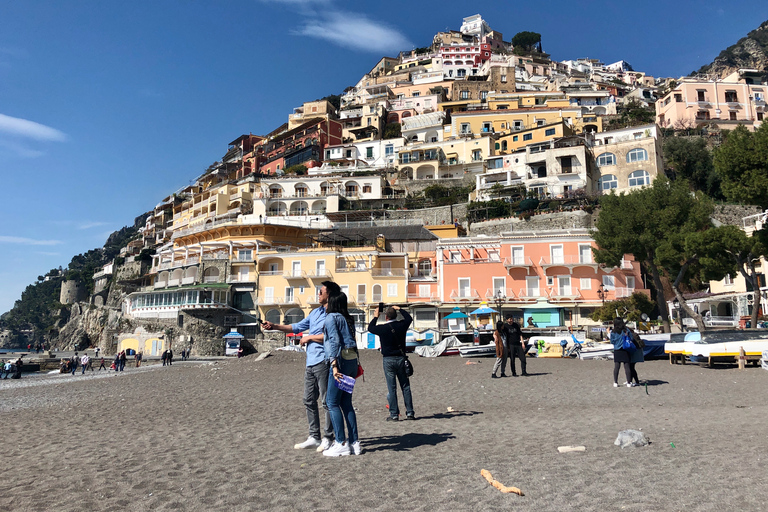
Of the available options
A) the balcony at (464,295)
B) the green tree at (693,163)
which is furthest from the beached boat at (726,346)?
the green tree at (693,163)

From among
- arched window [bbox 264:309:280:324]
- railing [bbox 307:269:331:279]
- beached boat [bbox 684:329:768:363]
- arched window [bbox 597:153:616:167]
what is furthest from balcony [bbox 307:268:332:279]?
beached boat [bbox 684:329:768:363]

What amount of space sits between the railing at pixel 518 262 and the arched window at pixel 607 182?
16.4 meters

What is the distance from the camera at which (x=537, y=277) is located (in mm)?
34781

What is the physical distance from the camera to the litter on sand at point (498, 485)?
4.00 m

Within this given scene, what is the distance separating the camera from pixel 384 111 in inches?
3019

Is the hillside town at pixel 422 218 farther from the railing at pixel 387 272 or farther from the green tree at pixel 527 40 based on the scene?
the green tree at pixel 527 40

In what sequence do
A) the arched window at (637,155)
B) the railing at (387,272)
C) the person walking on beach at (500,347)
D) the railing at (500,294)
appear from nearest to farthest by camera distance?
1. the person walking on beach at (500,347)
2. the railing at (500,294)
3. the railing at (387,272)
4. the arched window at (637,155)

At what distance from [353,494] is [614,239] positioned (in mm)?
26732

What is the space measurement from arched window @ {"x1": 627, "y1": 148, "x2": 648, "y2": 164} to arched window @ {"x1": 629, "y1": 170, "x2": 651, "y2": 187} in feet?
3.94

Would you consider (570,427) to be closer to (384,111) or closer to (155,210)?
(384,111)

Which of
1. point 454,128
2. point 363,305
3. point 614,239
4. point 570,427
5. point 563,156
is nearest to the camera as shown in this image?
Answer: point 570,427

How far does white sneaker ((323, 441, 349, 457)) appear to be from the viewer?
17.6 ft

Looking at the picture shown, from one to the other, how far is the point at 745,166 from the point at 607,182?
28.5m

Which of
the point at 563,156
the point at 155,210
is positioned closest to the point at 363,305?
the point at 563,156
